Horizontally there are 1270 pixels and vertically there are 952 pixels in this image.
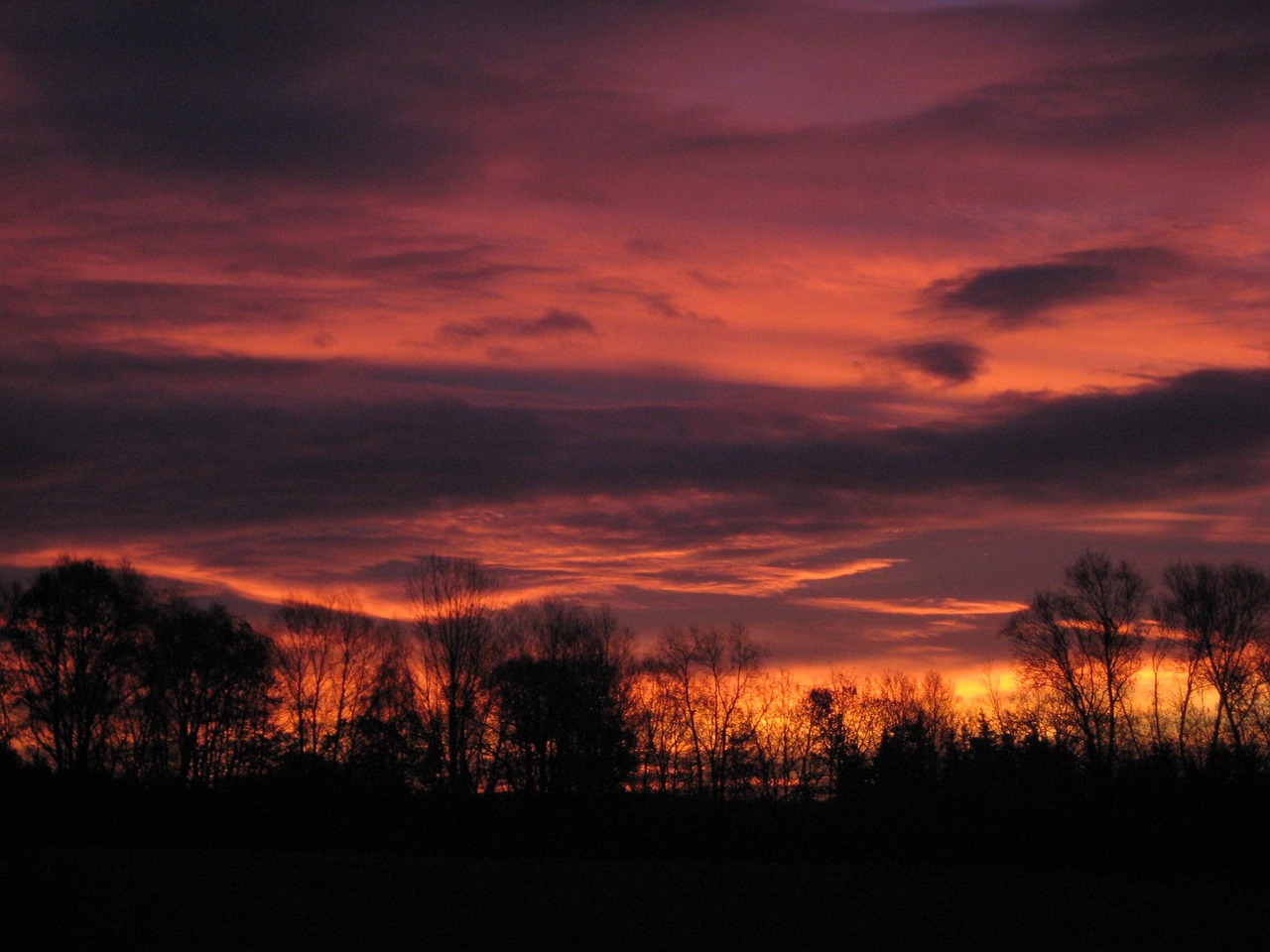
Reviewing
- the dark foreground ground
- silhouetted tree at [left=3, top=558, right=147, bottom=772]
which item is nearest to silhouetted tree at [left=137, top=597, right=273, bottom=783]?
silhouetted tree at [left=3, top=558, right=147, bottom=772]

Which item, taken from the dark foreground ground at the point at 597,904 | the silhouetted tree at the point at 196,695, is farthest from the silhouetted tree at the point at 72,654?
the dark foreground ground at the point at 597,904

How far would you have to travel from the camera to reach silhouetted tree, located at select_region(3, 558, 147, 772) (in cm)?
6259

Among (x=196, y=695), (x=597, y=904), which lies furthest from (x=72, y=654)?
(x=597, y=904)

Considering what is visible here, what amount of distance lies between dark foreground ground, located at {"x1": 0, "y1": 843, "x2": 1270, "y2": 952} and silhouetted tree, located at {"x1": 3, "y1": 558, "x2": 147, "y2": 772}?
937 inches

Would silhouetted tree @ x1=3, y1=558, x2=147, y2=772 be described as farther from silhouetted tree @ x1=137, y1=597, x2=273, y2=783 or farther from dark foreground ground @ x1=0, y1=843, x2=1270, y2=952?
dark foreground ground @ x1=0, y1=843, x2=1270, y2=952

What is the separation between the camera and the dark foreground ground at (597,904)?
2725 centimetres

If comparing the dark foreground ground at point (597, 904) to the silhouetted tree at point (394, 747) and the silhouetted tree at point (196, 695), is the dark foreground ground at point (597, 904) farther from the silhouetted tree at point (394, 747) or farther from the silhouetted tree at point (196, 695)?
the silhouetted tree at point (196, 695)

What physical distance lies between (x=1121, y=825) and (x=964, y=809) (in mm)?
5924

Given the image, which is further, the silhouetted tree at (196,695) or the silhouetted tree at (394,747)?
the silhouetted tree at (196,695)

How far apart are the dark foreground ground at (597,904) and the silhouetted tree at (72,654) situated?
2381 cm

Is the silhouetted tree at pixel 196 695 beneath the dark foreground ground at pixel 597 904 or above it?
above

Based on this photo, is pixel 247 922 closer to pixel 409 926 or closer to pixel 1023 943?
pixel 409 926

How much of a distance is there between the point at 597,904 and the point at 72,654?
4360 centimetres

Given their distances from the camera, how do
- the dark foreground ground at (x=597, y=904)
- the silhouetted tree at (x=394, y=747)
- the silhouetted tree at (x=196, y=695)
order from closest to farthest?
the dark foreground ground at (x=597, y=904) < the silhouetted tree at (x=394, y=747) < the silhouetted tree at (x=196, y=695)
